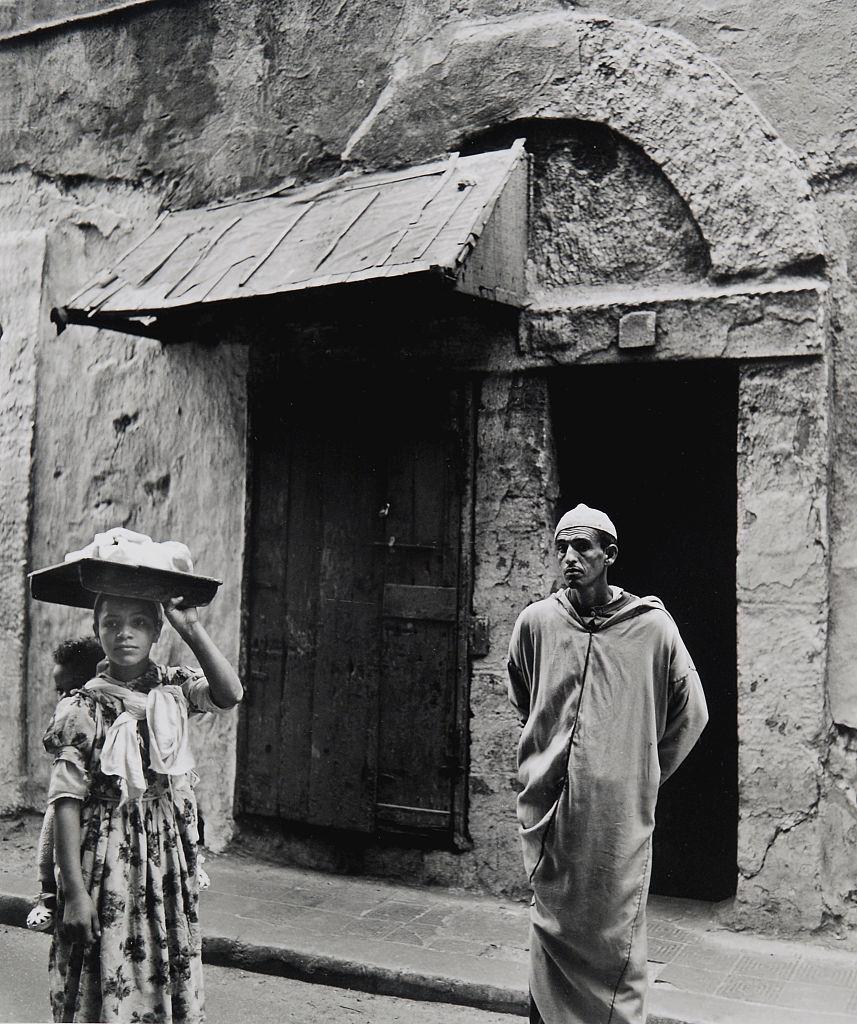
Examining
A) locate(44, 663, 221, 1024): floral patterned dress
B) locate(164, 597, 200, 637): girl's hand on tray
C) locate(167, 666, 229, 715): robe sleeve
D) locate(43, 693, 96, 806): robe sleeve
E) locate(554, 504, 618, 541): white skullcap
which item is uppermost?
locate(554, 504, 618, 541): white skullcap

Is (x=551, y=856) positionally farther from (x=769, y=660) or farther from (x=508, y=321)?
(x=508, y=321)

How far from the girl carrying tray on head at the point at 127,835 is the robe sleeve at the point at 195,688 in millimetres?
80

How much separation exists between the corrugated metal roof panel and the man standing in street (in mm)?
1601

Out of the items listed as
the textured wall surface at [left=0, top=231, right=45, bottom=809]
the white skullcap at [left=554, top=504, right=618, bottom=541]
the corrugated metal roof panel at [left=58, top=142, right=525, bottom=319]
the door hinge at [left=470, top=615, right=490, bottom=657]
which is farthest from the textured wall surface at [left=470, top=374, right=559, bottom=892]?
the textured wall surface at [left=0, top=231, right=45, bottom=809]

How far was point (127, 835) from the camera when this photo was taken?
293 centimetres

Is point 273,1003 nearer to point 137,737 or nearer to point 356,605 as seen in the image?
point 137,737

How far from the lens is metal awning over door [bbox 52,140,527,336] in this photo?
4.54 metres

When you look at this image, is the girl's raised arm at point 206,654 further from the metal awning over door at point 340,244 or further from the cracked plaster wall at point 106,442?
the cracked plaster wall at point 106,442

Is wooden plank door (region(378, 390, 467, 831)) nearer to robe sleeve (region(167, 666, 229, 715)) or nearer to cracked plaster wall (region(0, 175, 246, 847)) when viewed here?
cracked plaster wall (region(0, 175, 246, 847))

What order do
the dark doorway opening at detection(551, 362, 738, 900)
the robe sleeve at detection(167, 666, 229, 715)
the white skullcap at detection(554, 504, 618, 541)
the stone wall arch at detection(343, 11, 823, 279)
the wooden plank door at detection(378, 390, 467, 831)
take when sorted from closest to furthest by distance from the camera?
the robe sleeve at detection(167, 666, 229, 715) → the white skullcap at detection(554, 504, 618, 541) → the stone wall arch at detection(343, 11, 823, 279) → the wooden plank door at detection(378, 390, 467, 831) → the dark doorway opening at detection(551, 362, 738, 900)

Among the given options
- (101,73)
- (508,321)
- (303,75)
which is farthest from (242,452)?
(101,73)

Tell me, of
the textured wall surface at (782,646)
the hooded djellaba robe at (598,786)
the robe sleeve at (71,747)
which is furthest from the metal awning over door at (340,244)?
the robe sleeve at (71,747)

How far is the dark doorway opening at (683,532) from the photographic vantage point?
539 centimetres

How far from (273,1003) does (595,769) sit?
5.83 feet
